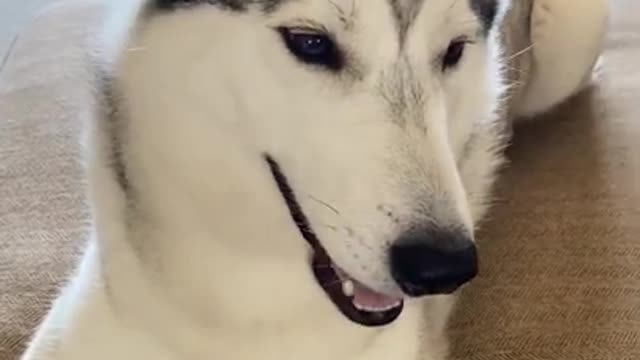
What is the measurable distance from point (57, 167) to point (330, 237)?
88cm

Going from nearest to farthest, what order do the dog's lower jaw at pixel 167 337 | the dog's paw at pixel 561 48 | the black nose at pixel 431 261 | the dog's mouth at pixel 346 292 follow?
1. the black nose at pixel 431 261
2. the dog's mouth at pixel 346 292
3. the dog's lower jaw at pixel 167 337
4. the dog's paw at pixel 561 48

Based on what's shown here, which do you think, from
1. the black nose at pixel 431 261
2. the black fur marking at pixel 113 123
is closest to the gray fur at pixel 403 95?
the black nose at pixel 431 261

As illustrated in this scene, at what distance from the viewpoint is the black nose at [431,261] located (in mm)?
1174

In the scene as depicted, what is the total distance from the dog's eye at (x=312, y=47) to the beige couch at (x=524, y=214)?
320 mm

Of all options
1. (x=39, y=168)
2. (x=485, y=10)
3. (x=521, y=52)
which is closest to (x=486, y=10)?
(x=485, y=10)

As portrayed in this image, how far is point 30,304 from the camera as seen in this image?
177 cm

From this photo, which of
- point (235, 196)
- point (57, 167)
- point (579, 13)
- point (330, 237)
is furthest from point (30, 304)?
point (579, 13)

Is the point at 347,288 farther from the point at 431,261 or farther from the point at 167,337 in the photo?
the point at 167,337

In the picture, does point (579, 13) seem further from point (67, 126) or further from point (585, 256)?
point (67, 126)

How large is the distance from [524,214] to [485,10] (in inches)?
25.0

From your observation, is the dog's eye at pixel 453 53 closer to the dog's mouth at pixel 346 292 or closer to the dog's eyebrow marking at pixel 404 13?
the dog's eyebrow marking at pixel 404 13

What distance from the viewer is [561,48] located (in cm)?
203

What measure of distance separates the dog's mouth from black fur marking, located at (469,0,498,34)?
240 mm

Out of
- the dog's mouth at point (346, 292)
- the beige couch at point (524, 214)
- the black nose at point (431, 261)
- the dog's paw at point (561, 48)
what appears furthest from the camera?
the dog's paw at point (561, 48)
